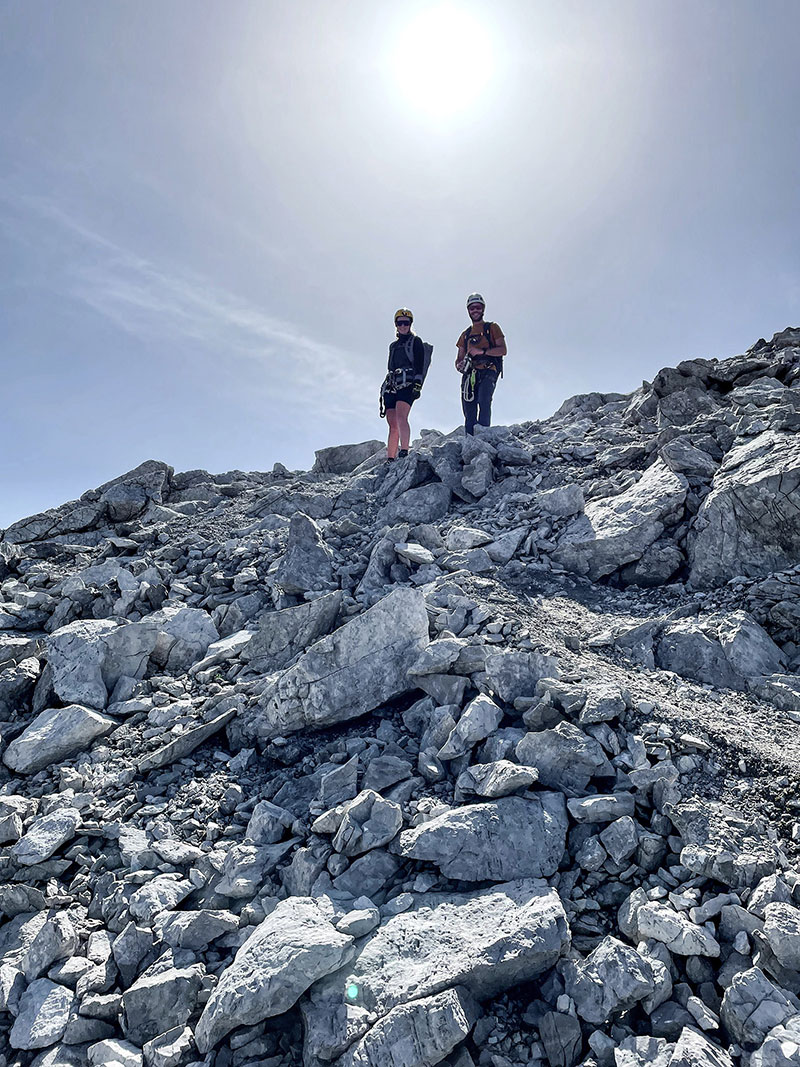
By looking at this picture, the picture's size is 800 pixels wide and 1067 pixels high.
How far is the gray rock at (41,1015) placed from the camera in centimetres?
380

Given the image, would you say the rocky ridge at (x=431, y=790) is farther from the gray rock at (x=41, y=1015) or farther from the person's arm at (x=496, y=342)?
the person's arm at (x=496, y=342)

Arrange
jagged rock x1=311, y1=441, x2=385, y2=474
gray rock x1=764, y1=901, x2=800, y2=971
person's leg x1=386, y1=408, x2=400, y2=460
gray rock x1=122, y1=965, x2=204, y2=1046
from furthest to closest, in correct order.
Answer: jagged rock x1=311, y1=441, x2=385, y2=474, person's leg x1=386, y1=408, x2=400, y2=460, gray rock x1=122, y1=965, x2=204, y2=1046, gray rock x1=764, y1=901, x2=800, y2=971

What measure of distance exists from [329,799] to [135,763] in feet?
8.52

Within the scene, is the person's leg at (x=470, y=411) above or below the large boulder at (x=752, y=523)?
above

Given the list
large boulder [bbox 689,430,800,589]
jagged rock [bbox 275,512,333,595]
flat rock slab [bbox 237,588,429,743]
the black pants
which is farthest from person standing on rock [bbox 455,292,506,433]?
flat rock slab [bbox 237,588,429,743]

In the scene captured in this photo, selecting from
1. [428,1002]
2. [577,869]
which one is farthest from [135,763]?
[577,869]

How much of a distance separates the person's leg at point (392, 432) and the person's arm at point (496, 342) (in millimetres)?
2981

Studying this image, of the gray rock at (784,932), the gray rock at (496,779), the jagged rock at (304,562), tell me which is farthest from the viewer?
the jagged rock at (304,562)

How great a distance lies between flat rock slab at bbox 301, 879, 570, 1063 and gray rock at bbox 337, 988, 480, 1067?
8cm

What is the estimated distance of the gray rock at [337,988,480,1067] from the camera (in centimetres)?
331

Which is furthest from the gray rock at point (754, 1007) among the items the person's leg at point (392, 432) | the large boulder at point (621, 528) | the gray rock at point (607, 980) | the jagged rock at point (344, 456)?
the jagged rock at point (344, 456)

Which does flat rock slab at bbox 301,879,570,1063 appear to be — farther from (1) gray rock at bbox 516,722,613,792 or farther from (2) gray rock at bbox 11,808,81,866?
(2) gray rock at bbox 11,808,81,866

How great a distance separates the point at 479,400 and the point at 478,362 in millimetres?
1042

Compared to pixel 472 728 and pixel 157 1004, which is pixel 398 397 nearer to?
pixel 472 728
